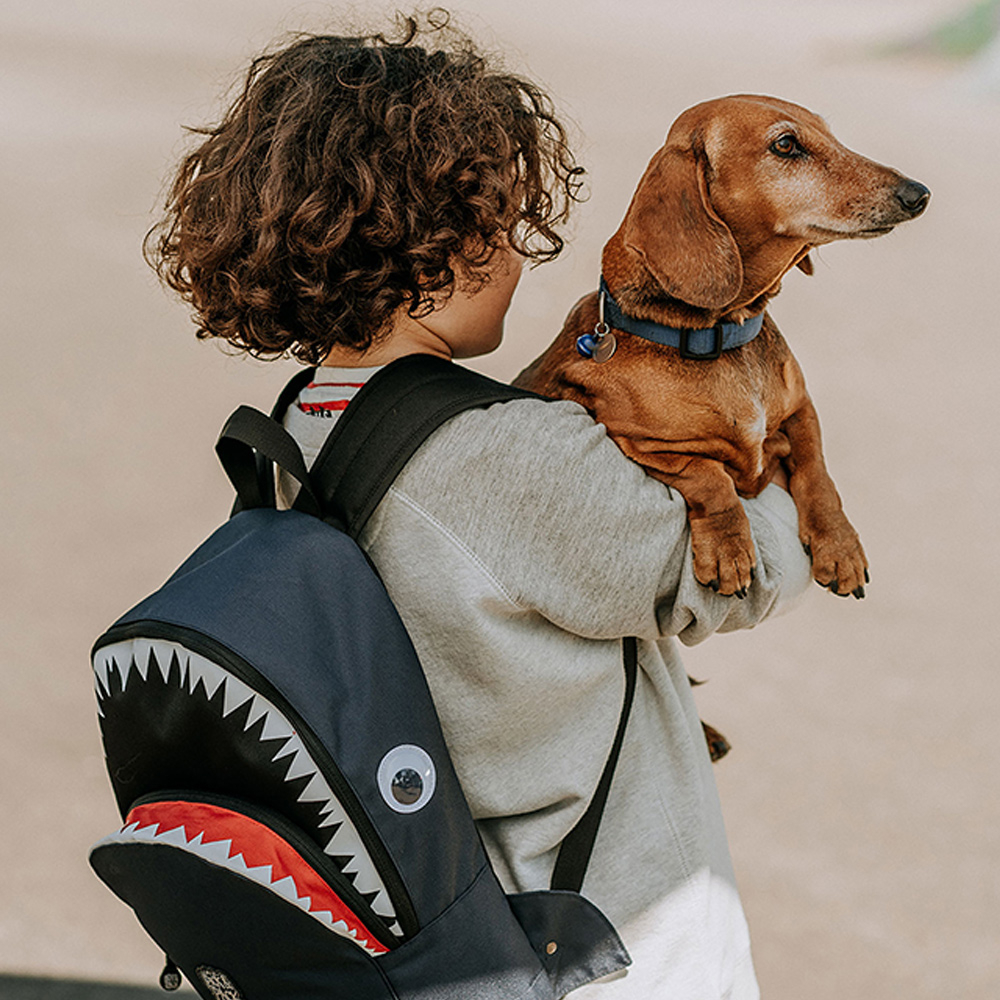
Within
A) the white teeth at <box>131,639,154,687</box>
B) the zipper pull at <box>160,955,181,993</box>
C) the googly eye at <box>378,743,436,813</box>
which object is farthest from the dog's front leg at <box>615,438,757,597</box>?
the zipper pull at <box>160,955,181,993</box>

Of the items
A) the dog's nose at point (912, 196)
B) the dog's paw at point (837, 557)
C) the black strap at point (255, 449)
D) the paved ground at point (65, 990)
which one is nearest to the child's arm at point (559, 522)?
the black strap at point (255, 449)

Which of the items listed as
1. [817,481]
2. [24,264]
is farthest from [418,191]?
[24,264]

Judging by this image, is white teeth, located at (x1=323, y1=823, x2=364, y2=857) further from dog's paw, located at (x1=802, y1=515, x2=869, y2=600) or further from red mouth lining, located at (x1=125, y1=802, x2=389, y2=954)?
dog's paw, located at (x1=802, y1=515, x2=869, y2=600)

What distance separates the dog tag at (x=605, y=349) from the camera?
1.51 metres

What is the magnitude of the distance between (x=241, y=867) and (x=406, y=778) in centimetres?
17

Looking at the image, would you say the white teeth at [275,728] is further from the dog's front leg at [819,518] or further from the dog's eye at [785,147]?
the dog's eye at [785,147]

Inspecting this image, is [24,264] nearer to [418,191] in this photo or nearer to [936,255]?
[936,255]

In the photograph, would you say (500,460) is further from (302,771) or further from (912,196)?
(912,196)

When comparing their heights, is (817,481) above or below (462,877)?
above

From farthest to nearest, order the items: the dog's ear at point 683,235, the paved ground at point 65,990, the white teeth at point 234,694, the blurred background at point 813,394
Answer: the blurred background at point 813,394 < the paved ground at point 65,990 < the dog's ear at point 683,235 < the white teeth at point 234,694

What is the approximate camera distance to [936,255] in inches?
320

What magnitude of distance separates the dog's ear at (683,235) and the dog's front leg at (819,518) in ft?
0.91

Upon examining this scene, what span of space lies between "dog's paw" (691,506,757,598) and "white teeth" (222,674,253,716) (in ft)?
1.59

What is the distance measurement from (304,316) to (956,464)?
5.21 metres
